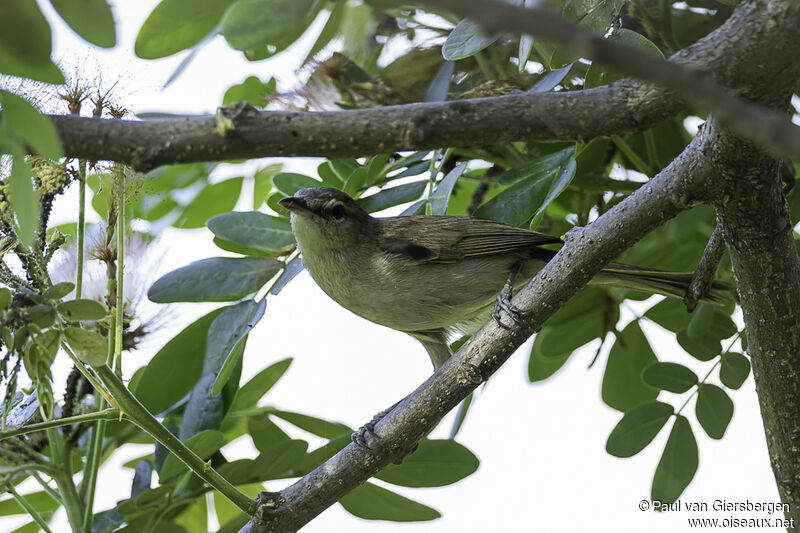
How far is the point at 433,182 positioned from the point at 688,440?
1196mm

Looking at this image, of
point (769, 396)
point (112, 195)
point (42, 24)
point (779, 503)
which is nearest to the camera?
point (42, 24)

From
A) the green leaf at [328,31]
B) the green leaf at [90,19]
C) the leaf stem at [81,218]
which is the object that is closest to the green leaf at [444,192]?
the green leaf at [328,31]

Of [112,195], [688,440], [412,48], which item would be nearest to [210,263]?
[112,195]

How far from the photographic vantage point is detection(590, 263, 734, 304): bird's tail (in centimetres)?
257

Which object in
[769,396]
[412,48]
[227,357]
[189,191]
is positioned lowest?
[769,396]

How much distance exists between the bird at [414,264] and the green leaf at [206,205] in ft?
1.63

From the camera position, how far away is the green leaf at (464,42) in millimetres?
2045

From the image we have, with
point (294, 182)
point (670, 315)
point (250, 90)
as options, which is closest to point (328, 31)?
point (250, 90)

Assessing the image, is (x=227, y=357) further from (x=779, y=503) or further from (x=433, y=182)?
(x=779, y=503)

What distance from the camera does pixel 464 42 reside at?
2.08 meters

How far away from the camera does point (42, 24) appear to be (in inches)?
50.5

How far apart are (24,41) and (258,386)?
174 centimetres

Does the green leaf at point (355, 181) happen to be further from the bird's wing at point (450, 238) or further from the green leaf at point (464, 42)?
the green leaf at point (464, 42)

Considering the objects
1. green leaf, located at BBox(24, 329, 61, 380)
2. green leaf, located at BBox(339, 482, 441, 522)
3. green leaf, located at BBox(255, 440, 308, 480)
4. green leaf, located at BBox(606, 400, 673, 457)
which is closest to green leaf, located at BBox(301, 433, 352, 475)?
green leaf, located at BBox(255, 440, 308, 480)
